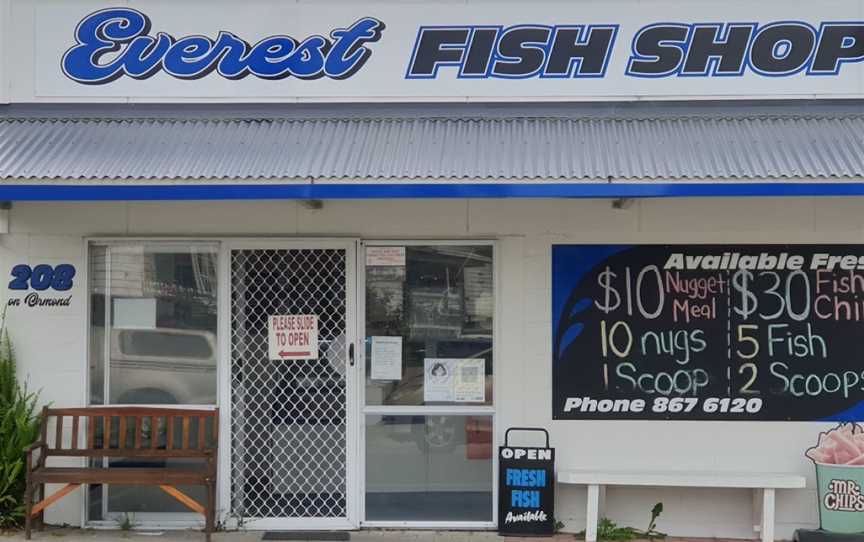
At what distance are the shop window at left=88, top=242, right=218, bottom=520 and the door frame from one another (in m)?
0.12

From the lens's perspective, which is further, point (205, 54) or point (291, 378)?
point (205, 54)

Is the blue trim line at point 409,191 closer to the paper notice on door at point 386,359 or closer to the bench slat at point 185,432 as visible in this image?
the paper notice on door at point 386,359

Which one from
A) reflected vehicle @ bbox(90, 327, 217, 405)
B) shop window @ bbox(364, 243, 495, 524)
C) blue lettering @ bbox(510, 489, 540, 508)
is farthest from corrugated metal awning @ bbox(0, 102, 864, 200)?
blue lettering @ bbox(510, 489, 540, 508)

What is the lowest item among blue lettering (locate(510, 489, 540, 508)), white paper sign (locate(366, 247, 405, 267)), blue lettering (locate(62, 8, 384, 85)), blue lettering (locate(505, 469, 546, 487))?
blue lettering (locate(510, 489, 540, 508))

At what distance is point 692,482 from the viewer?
21.1ft

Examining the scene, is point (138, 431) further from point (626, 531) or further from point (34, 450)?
point (626, 531)

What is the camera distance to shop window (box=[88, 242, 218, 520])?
6910 mm

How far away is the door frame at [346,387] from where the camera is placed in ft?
22.3

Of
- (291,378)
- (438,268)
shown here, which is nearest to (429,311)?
(438,268)

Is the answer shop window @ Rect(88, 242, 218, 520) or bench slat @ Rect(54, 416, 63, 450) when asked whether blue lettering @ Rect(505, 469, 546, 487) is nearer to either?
shop window @ Rect(88, 242, 218, 520)

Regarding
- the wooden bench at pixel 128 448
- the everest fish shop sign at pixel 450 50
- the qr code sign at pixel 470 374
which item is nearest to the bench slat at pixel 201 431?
the wooden bench at pixel 128 448

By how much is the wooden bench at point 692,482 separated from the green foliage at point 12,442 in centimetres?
405

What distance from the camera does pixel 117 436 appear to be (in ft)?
22.3

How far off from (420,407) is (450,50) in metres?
2.87
